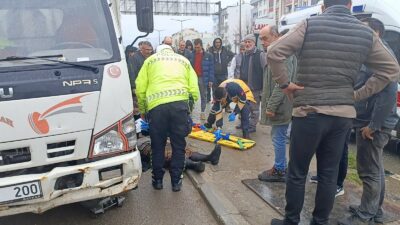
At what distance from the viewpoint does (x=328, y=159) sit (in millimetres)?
3021

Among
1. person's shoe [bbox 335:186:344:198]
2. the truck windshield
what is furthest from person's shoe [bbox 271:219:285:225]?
the truck windshield

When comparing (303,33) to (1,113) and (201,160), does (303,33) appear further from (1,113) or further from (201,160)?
(201,160)

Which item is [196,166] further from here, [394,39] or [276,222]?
[394,39]

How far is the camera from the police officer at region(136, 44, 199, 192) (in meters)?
4.12

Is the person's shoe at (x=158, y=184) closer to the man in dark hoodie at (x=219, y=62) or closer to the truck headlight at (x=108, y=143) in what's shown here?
the truck headlight at (x=108, y=143)

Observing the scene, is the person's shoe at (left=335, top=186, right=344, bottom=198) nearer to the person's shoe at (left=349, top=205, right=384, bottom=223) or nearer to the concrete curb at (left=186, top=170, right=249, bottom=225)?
the person's shoe at (left=349, top=205, right=384, bottom=223)

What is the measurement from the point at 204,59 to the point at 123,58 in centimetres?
551

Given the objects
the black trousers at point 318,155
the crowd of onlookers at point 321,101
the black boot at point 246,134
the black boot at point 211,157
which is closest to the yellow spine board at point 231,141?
the black boot at point 246,134

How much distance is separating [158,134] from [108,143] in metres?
1.12

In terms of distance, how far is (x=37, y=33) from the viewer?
3.28m

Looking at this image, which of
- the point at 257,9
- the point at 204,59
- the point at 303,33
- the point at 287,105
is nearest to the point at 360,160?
the point at 287,105

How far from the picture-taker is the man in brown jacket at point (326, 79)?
277cm

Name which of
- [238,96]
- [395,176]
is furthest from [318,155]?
[238,96]

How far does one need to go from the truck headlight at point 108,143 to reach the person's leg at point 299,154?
1453mm
